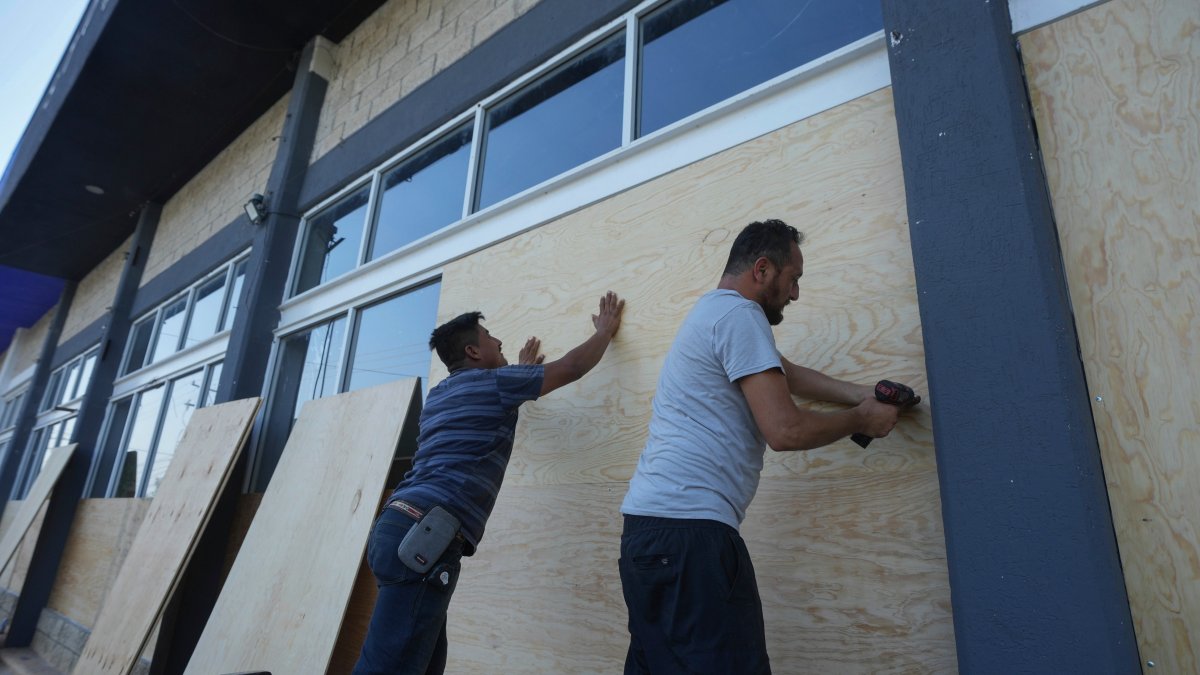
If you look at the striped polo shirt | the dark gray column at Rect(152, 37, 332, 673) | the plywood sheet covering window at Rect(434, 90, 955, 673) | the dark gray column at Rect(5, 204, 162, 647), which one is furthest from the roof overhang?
the striped polo shirt

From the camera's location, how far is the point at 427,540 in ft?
6.91

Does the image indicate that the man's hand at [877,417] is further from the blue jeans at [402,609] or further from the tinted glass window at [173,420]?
the tinted glass window at [173,420]

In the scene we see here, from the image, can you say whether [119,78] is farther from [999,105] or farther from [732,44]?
[999,105]

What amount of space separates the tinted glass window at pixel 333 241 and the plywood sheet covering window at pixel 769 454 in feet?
5.80

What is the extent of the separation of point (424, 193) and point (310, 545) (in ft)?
6.75

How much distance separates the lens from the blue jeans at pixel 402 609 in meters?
2.03

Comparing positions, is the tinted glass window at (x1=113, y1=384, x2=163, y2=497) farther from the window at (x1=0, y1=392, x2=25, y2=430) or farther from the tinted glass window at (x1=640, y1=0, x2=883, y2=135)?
the window at (x1=0, y1=392, x2=25, y2=430)

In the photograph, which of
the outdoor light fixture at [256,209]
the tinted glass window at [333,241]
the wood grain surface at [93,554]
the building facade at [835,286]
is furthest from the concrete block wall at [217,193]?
the wood grain surface at [93,554]

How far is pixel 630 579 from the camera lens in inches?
64.8

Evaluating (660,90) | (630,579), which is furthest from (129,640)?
(660,90)

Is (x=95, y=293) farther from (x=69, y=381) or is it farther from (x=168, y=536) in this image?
(x=168, y=536)

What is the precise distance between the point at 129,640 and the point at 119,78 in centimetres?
506

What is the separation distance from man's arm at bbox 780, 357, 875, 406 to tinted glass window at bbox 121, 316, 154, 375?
765cm

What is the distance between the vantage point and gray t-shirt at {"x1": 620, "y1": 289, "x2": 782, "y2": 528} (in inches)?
63.9
